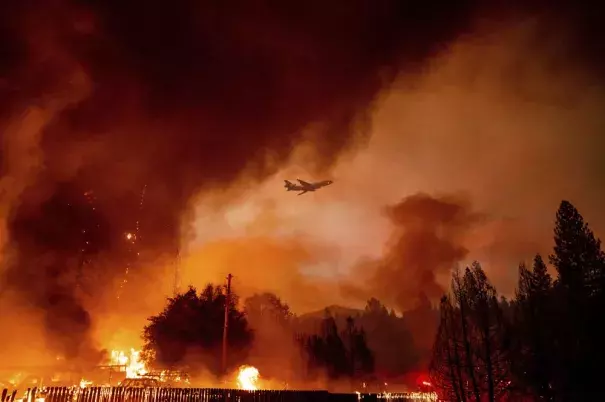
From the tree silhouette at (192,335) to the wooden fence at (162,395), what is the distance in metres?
30.2

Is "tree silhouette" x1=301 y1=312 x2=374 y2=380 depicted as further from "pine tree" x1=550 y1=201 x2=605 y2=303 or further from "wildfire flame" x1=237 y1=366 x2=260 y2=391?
"pine tree" x1=550 y1=201 x2=605 y2=303

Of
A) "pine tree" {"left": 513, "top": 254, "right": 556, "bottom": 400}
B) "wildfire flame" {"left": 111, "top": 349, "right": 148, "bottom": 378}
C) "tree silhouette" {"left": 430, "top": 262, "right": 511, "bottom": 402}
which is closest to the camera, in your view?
"tree silhouette" {"left": 430, "top": 262, "right": 511, "bottom": 402}

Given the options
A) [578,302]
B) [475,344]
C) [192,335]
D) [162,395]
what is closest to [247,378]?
[192,335]

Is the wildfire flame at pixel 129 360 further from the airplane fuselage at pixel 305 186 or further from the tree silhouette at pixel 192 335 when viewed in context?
the airplane fuselage at pixel 305 186

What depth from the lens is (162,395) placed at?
21.6 m

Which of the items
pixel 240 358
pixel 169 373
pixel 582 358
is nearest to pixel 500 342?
pixel 582 358

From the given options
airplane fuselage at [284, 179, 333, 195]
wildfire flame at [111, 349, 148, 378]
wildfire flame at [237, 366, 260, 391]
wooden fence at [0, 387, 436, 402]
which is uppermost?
airplane fuselage at [284, 179, 333, 195]

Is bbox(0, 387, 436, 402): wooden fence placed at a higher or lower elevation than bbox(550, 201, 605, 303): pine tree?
lower

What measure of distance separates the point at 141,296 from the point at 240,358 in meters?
15.3

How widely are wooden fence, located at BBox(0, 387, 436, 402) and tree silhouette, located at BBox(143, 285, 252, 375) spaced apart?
3019cm

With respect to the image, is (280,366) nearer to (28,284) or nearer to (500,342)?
(28,284)

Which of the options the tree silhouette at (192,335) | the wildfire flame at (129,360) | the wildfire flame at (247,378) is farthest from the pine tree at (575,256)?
the wildfire flame at (129,360)

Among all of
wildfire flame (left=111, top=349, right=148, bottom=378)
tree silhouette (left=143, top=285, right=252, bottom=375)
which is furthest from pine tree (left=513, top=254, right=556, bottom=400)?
wildfire flame (left=111, top=349, right=148, bottom=378)

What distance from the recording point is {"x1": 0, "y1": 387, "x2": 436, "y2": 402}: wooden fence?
770 inches
